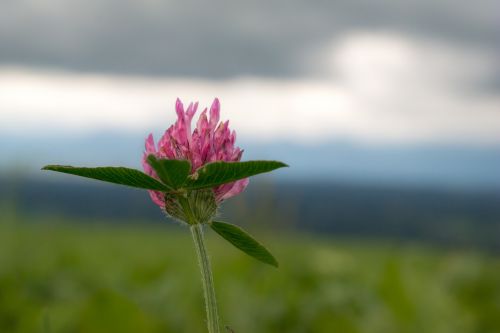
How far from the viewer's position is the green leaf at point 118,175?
1.22 m

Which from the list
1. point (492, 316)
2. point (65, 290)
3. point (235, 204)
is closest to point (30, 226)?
point (65, 290)

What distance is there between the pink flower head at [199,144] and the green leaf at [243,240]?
3.4 inches

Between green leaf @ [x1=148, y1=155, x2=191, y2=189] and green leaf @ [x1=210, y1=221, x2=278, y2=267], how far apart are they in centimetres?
18

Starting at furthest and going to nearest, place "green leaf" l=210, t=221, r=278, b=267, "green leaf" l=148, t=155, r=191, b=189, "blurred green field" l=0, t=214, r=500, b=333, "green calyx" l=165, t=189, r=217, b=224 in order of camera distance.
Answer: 1. "blurred green field" l=0, t=214, r=500, b=333
2. "green leaf" l=210, t=221, r=278, b=267
3. "green calyx" l=165, t=189, r=217, b=224
4. "green leaf" l=148, t=155, r=191, b=189

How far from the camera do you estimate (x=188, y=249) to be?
9344mm

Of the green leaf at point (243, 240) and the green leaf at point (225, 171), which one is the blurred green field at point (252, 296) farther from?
the green leaf at point (225, 171)

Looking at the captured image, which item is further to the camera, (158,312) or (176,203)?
(158,312)

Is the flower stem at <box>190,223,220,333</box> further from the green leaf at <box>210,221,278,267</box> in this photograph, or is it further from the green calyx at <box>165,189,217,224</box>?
the green leaf at <box>210,221,278,267</box>

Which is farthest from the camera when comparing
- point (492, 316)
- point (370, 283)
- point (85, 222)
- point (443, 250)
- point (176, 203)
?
point (85, 222)

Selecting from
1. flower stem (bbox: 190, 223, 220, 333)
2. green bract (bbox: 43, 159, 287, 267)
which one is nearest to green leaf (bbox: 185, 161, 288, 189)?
green bract (bbox: 43, 159, 287, 267)

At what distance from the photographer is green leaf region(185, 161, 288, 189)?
116 cm

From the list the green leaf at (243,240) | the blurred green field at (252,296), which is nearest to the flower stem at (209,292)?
the green leaf at (243,240)

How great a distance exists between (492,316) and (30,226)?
4374 millimetres

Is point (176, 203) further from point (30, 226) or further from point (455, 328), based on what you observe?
point (30, 226)
